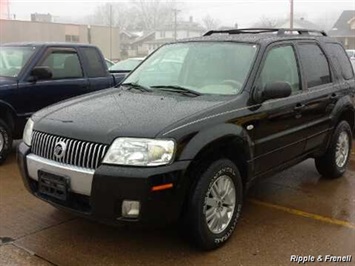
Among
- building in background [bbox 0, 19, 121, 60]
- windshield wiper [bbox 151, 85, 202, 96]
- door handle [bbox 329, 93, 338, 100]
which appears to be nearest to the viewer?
windshield wiper [bbox 151, 85, 202, 96]

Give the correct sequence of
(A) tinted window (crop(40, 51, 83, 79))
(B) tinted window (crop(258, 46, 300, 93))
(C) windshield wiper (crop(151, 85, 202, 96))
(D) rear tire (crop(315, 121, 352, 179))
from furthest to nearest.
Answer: (A) tinted window (crop(40, 51, 83, 79)) < (D) rear tire (crop(315, 121, 352, 179)) < (B) tinted window (crop(258, 46, 300, 93)) < (C) windshield wiper (crop(151, 85, 202, 96))

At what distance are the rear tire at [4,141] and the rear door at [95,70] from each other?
1535 millimetres

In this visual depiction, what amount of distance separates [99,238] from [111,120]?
110 centimetres

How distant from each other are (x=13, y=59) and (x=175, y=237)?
14.2ft

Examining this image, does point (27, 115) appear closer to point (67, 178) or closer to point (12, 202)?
point (12, 202)

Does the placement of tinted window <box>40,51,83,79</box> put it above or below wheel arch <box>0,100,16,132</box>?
above

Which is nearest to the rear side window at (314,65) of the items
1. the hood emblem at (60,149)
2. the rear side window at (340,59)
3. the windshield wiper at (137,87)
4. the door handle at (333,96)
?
the door handle at (333,96)

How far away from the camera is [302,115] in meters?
5.00

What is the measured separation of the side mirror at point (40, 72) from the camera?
6785 mm

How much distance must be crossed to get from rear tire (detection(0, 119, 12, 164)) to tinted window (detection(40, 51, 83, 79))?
3.55ft

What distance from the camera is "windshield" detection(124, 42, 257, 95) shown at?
174 inches

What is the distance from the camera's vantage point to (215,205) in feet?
12.8

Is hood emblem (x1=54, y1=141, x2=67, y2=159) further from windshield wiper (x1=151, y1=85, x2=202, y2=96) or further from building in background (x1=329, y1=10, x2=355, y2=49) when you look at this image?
building in background (x1=329, y1=10, x2=355, y2=49)

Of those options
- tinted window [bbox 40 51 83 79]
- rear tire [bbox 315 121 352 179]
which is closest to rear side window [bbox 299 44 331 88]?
rear tire [bbox 315 121 352 179]
